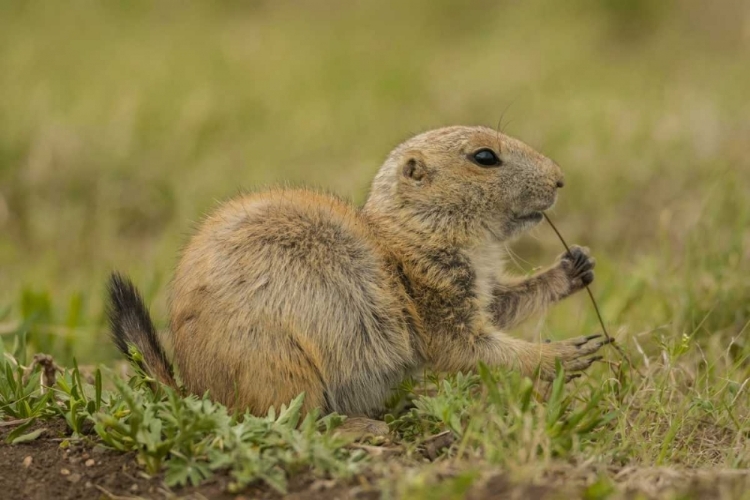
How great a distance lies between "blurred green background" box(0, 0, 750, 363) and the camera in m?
6.00

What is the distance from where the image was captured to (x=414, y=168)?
15.8 feet

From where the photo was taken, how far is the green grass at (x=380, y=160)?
3596mm

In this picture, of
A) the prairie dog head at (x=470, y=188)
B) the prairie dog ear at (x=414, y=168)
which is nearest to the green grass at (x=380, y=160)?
the prairie dog head at (x=470, y=188)

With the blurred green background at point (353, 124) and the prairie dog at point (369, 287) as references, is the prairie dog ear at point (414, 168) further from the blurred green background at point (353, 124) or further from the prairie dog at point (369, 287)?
the blurred green background at point (353, 124)

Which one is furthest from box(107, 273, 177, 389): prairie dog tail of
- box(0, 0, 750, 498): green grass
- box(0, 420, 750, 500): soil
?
box(0, 420, 750, 500): soil

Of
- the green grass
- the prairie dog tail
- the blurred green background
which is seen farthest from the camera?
the blurred green background

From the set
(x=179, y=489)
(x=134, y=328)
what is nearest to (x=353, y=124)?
(x=134, y=328)

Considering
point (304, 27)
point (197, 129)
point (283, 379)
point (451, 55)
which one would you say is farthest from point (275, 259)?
point (304, 27)

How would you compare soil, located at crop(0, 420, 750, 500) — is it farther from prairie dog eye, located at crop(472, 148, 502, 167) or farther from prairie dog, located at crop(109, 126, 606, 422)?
prairie dog eye, located at crop(472, 148, 502, 167)

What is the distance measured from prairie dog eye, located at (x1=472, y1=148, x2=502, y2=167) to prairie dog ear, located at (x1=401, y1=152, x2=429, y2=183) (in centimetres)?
25

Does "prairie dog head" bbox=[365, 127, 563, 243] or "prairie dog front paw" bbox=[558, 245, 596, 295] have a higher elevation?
"prairie dog head" bbox=[365, 127, 563, 243]

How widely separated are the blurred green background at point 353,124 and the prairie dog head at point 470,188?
0.68m

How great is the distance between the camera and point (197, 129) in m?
8.95

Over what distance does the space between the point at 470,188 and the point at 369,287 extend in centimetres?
82
